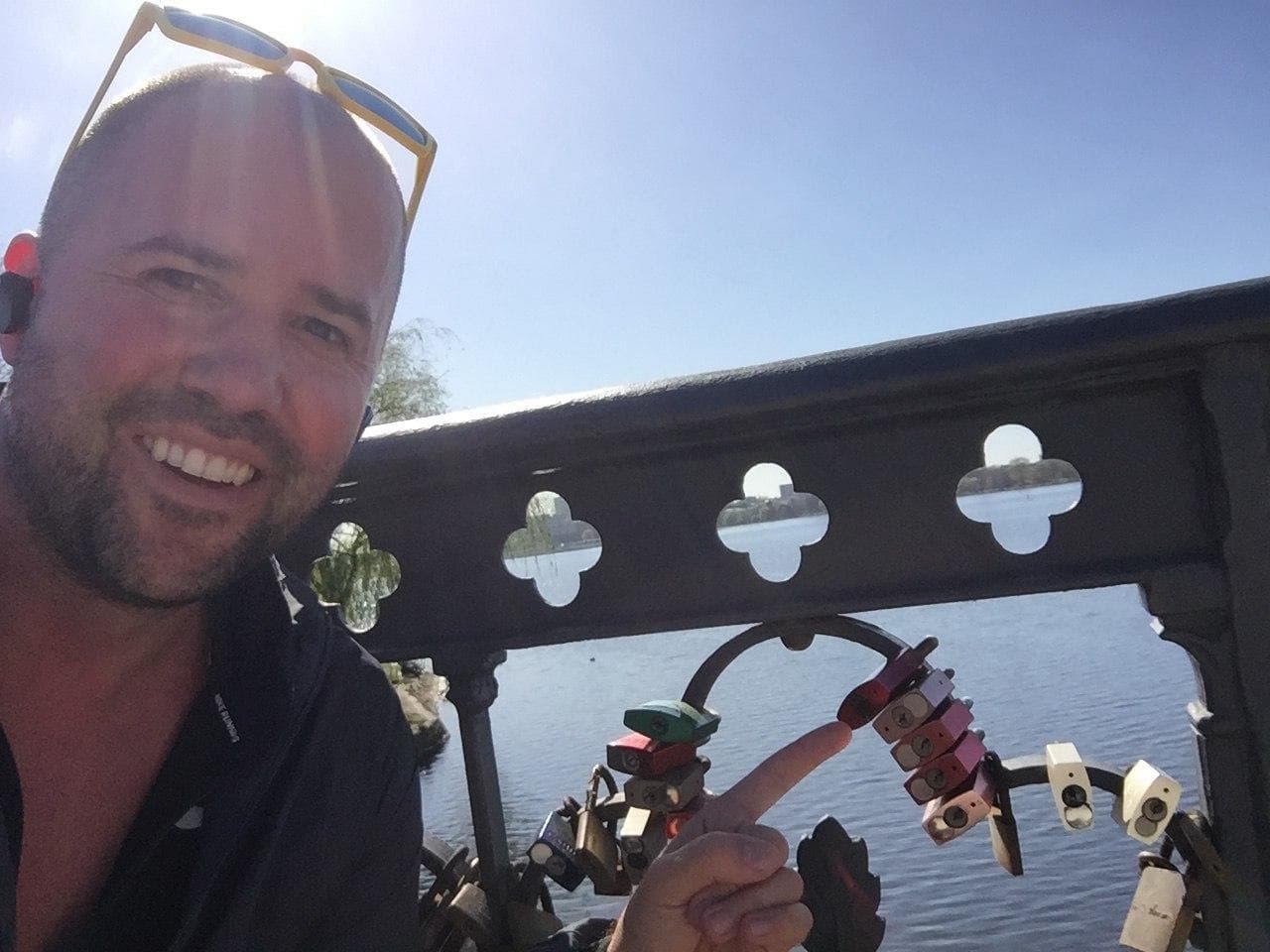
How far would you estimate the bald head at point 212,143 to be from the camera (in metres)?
1.56

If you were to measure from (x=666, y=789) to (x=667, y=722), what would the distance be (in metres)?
0.12

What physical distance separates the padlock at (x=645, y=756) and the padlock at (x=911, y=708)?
319mm

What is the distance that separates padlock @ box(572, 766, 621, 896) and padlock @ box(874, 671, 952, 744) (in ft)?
1.75

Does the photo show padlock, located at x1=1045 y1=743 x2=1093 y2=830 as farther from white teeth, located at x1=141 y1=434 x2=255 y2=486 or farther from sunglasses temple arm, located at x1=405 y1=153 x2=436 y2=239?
sunglasses temple arm, located at x1=405 y1=153 x2=436 y2=239

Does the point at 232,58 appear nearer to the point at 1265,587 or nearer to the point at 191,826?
the point at 191,826

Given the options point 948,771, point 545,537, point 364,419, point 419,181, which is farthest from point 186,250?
point 948,771

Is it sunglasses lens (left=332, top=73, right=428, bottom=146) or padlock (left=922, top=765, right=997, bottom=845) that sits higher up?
sunglasses lens (left=332, top=73, right=428, bottom=146)

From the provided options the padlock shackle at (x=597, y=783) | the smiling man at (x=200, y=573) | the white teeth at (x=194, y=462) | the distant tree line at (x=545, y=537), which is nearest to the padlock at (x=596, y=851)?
the padlock shackle at (x=597, y=783)

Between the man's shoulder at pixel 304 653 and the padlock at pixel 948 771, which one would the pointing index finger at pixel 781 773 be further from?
the man's shoulder at pixel 304 653

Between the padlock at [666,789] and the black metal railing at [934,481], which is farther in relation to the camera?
the padlock at [666,789]

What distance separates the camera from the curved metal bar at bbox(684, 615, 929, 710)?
4.97 ft

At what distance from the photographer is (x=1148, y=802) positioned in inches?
54.9

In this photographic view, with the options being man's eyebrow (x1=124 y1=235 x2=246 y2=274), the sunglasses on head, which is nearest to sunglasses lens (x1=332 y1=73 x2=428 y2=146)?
the sunglasses on head

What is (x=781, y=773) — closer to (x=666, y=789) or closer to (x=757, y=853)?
(x=757, y=853)
